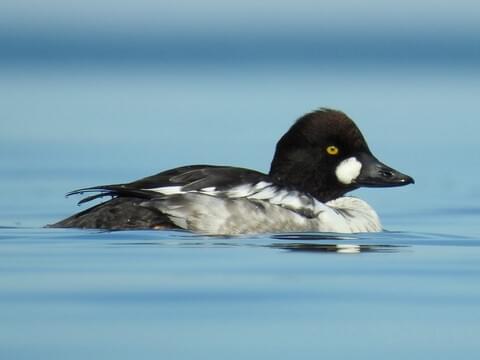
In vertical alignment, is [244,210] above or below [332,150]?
below

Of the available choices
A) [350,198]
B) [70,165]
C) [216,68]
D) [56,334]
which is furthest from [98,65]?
[56,334]

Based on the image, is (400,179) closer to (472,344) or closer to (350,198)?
(350,198)

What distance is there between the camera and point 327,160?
522 inches

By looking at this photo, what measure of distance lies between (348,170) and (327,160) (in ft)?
0.61

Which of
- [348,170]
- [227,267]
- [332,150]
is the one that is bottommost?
[227,267]

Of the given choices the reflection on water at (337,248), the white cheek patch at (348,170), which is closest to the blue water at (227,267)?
the reflection on water at (337,248)

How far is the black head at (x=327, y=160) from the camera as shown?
43.1 ft

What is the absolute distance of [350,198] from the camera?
1353 centimetres

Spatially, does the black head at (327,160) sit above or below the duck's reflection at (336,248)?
above

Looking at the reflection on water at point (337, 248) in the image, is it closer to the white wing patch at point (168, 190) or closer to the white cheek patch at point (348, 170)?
the white wing patch at point (168, 190)

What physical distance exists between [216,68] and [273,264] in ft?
85.8

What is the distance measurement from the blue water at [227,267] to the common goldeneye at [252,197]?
0.12 meters

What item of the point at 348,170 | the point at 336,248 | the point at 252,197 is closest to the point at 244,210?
the point at 252,197

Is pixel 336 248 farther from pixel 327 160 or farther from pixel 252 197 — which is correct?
pixel 327 160
